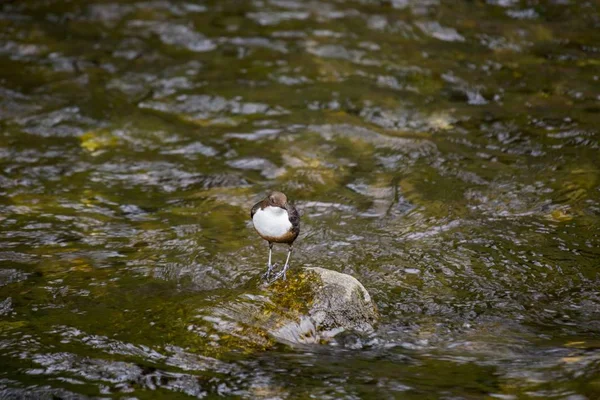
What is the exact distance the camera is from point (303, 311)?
5.36 m

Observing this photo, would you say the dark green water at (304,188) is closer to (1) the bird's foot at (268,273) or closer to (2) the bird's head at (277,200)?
(1) the bird's foot at (268,273)

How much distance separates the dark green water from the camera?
495cm

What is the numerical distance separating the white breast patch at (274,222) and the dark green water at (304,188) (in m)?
0.53

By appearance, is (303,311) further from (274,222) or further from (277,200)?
(277,200)

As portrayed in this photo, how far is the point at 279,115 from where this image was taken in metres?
10.2

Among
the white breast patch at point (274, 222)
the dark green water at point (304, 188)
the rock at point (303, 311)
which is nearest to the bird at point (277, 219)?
the white breast patch at point (274, 222)

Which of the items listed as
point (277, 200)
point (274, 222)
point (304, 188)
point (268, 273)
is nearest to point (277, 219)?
point (274, 222)

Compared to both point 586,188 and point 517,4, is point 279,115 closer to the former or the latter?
point 586,188

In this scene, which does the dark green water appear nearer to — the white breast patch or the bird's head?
the white breast patch

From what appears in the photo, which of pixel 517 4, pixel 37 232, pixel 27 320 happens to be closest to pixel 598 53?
pixel 517 4

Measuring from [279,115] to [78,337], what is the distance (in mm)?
5555

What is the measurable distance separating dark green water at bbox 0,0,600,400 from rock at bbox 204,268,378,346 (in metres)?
0.10

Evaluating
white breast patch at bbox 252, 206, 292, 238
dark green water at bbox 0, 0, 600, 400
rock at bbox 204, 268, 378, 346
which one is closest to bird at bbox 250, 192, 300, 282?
white breast patch at bbox 252, 206, 292, 238

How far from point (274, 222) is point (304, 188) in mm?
Answer: 2896
